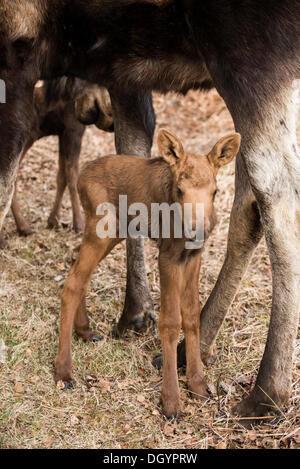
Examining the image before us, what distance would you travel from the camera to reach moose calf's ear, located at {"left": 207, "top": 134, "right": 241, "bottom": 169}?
10.7ft

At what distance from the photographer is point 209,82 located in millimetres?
4262

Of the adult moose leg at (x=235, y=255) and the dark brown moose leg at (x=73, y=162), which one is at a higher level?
the dark brown moose leg at (x=73, y=162)

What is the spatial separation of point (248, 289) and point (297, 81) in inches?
90.8

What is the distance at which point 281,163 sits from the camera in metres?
3.25

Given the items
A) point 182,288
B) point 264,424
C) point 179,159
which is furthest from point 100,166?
point 264,424

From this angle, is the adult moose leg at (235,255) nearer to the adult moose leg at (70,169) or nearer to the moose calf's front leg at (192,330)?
the moose calf's front leg at (192,330)

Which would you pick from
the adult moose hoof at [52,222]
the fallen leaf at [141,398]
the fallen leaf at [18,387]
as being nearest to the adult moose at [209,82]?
the fallen leaf at [141,398]

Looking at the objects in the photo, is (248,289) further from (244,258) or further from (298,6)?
(298,6)

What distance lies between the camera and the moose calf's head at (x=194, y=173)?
3.13m

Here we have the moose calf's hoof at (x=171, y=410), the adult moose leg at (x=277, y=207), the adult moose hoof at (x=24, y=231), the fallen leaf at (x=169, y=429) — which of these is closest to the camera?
the adult moose leg at (x=277, y=207)

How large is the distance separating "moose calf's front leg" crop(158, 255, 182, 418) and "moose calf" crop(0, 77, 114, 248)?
2176 millimetres

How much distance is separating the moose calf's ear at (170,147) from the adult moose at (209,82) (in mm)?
370

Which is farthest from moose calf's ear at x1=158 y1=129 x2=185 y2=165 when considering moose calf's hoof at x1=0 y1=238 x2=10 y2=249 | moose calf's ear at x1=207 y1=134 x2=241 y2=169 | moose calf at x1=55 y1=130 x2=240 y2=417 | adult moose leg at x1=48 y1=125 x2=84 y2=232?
adult moose leg at x1=48 y1=125 x2=84 y2=232

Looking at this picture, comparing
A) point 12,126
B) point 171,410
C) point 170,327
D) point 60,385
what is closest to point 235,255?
point 170,327
